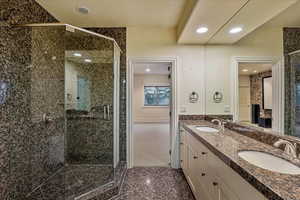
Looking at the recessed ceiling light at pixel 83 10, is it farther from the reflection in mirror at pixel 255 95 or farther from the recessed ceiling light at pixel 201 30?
the reflection in mirror at pixel 255 95

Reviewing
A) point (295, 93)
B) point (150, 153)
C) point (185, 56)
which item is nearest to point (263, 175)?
point (295, 93)

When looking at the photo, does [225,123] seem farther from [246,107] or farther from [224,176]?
[224,176]

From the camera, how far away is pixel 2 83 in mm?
1753

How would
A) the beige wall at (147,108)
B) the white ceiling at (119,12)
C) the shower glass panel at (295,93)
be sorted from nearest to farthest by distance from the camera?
the shower glass panel at (295,93) → the white ceiling at (119,12) → the beige wall at (147,108)

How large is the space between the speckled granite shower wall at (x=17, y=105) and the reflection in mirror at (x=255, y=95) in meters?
2.71

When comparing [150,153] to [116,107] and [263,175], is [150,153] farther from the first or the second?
[263,175]

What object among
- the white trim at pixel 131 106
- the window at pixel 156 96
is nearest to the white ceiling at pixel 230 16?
the white trim at pixel 131 106

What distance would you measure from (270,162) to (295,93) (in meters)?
0.58

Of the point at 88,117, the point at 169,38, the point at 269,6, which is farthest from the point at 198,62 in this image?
the point at 88,117

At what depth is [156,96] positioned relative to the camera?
27.7ft

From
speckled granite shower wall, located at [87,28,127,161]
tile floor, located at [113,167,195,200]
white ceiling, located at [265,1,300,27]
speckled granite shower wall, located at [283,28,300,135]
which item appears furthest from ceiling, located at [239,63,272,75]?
speckled granite shower wall, located at [87,28,127,161]

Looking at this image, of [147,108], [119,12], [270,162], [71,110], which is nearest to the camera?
[270,162]

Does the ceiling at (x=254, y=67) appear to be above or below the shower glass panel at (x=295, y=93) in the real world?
above

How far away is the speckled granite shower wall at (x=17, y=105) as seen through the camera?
1.77 m
